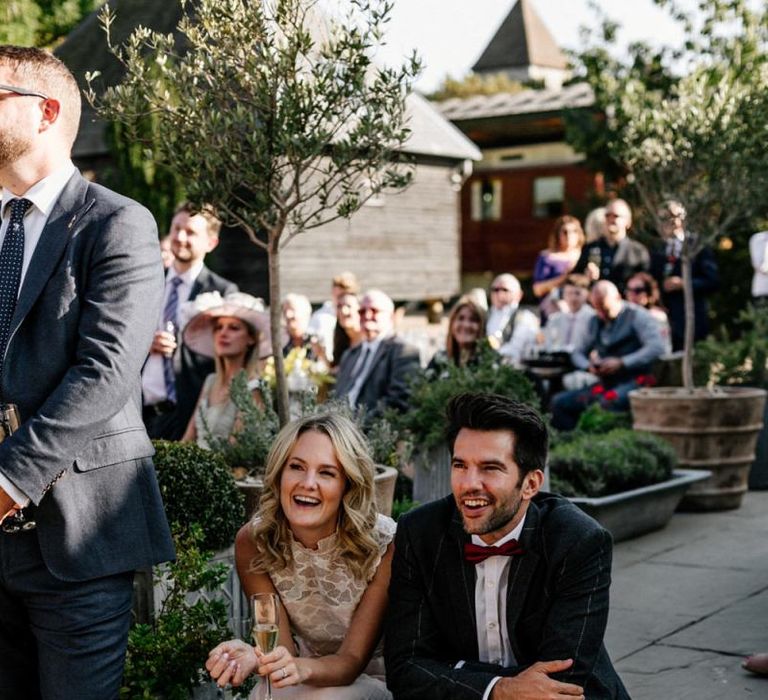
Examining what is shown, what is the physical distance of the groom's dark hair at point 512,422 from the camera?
3.57 meters

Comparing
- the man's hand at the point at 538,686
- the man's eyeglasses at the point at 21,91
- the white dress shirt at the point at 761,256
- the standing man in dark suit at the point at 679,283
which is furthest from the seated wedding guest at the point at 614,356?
the man's eyeglasses at the point at 21,91

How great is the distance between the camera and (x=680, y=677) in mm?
4863

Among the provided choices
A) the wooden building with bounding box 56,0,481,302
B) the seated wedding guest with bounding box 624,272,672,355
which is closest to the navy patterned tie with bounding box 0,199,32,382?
the seated wedding guest with bounding box 624,272,672,355

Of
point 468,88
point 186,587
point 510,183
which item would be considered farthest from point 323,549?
point 468,88

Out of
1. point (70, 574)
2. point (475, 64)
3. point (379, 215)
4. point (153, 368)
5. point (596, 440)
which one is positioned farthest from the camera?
point (475, 64)

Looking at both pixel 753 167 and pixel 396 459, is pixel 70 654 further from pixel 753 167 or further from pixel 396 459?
pixel 753 167

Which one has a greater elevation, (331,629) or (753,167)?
(753,167)

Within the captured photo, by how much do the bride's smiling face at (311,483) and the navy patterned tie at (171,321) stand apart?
122 inches

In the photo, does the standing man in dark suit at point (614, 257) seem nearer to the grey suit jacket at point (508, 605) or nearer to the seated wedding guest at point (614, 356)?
the seated wedding guest at point (614, 356)

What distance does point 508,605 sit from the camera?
3.55 meters

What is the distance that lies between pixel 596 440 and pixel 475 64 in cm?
8220

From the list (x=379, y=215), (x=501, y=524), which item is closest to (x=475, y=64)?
(x=379, y=215)

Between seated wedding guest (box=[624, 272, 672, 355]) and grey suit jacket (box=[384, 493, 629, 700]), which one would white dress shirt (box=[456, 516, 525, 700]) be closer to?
grey suit jacket (box=[384, 493, 629, 700])

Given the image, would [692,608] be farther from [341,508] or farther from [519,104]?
[519,104]
